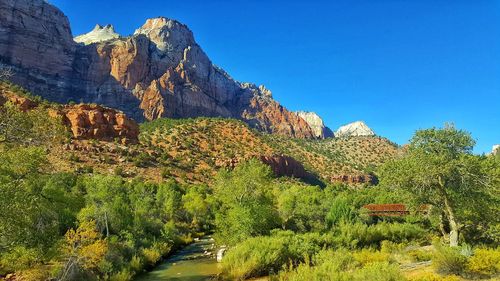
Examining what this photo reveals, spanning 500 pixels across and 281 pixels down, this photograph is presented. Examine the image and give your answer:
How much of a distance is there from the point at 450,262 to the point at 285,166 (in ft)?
328

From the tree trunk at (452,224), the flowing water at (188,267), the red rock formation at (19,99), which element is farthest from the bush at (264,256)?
the red rock formation at (19,99)

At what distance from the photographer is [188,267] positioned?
29.8 meters

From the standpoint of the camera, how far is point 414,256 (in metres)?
23.8

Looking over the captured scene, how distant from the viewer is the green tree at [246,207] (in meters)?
33.4

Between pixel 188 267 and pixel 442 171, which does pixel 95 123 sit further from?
pixel 442 171

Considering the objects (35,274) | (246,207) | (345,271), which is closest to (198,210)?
(246,207)

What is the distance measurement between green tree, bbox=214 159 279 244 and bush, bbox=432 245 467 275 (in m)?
17.2

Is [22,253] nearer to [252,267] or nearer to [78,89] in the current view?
[252,267]

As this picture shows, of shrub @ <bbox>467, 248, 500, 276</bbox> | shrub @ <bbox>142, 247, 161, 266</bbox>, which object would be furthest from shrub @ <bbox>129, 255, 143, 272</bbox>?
shrub @ <bbox>467, 248, 500, 276</bbox>

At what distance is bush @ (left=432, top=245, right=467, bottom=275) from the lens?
690 inches

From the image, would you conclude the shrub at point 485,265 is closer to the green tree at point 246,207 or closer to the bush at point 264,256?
the bush at point 264,256

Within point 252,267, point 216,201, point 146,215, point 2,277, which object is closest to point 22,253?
point 2,277

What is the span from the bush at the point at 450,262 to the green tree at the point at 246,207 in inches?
679

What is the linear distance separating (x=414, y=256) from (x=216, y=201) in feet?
138
